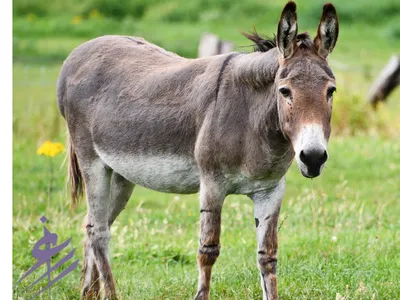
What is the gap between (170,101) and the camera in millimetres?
5504

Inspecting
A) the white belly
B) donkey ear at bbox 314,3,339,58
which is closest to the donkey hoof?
the white belly

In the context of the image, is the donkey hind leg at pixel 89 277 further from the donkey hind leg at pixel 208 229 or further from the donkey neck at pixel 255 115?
the donkey neck at pixel 255 115

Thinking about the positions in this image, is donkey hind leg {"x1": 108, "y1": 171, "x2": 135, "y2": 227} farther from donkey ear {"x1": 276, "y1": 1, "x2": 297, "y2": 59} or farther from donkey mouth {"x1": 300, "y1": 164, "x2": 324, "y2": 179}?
donkey mouth {"x1": 300, "y1": 164, "x2": 324, "y2": 179}

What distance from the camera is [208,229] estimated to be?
522 cm

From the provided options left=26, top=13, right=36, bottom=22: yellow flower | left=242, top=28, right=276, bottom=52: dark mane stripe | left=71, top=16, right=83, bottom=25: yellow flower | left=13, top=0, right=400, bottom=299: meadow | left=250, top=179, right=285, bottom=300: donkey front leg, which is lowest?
left=26, top=13, right=36, bottom=22: yellow flower

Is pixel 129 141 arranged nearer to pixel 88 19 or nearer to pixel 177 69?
pixel 177 69

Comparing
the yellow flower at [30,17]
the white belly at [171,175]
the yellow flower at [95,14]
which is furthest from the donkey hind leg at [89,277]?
the yellow flower at [30,17]

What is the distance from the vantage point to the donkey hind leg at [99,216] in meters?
6.05

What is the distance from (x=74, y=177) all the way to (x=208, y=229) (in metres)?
1.82

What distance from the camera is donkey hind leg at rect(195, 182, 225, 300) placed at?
5.17 m

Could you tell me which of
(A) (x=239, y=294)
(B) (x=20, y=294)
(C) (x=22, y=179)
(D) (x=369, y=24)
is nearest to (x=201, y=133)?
(A) (x=239, y=294)

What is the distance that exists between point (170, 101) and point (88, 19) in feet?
58.5

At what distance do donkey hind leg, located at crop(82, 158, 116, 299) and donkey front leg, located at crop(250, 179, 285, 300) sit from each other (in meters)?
1.26

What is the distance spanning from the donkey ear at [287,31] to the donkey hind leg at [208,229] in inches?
40.8
